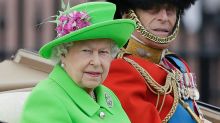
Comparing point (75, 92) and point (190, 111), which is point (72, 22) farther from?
point (190, 111)

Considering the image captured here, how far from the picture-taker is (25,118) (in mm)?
3805

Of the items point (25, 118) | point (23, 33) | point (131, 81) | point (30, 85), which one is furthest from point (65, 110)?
point (23, 33)

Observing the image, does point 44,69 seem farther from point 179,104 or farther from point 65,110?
point 65,110

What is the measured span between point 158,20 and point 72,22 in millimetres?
753

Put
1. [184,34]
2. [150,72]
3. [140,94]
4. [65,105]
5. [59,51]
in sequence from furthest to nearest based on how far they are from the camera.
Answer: [184,34], [150,72], [140,94], [59,51], [65,105]

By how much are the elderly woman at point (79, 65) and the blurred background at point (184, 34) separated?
165 inches

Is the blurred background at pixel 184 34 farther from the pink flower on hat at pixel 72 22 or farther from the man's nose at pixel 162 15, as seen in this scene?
the pink flower on hat at pixel 72 22

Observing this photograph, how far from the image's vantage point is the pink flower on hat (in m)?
3.94

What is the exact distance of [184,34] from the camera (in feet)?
27.6

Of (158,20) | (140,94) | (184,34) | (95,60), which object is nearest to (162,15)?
(158,20)

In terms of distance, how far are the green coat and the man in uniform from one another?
0.93ft

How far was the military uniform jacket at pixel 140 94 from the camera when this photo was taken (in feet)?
14.6

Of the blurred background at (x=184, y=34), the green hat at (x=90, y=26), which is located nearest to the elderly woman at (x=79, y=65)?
the green hat at (x=90, y=26)

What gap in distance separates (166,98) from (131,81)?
0.73 ft
